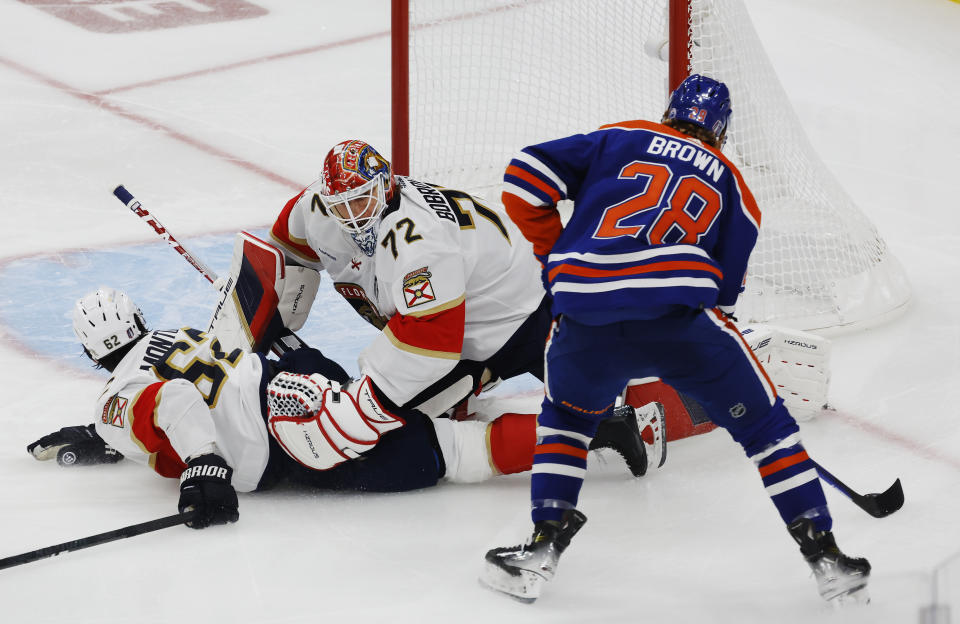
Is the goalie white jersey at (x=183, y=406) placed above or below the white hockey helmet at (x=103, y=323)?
below

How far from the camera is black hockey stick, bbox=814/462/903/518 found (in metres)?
3.00

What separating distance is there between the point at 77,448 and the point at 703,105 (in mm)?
1667

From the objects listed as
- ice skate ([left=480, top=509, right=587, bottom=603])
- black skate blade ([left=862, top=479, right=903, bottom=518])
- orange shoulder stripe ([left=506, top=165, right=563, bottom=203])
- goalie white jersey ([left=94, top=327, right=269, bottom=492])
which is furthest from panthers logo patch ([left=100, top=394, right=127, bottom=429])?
black skate blade ([left=862, top=479, right=903, bottom=518])

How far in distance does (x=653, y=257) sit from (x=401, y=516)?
35.4 inches

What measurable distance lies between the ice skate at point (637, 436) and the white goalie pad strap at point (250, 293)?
92 cm

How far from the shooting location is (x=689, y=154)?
2.54 m

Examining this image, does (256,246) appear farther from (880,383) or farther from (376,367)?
(880,383)

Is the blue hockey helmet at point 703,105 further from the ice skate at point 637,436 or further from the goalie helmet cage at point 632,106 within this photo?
the goalie helmet cage at point 632,106

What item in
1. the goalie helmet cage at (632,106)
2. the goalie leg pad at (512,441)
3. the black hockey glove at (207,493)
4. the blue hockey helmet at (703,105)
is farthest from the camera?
the goalie helmet cage at (632,106)

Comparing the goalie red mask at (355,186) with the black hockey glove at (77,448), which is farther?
the black hockey glove at (77,448)

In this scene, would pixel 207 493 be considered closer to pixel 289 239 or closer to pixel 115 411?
pixel 115 411

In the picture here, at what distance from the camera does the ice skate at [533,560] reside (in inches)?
104

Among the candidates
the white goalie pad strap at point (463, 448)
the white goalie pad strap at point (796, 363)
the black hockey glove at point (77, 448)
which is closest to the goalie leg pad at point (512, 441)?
the white goalie pad strap at point (463, 448)

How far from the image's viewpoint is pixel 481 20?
491 cm
